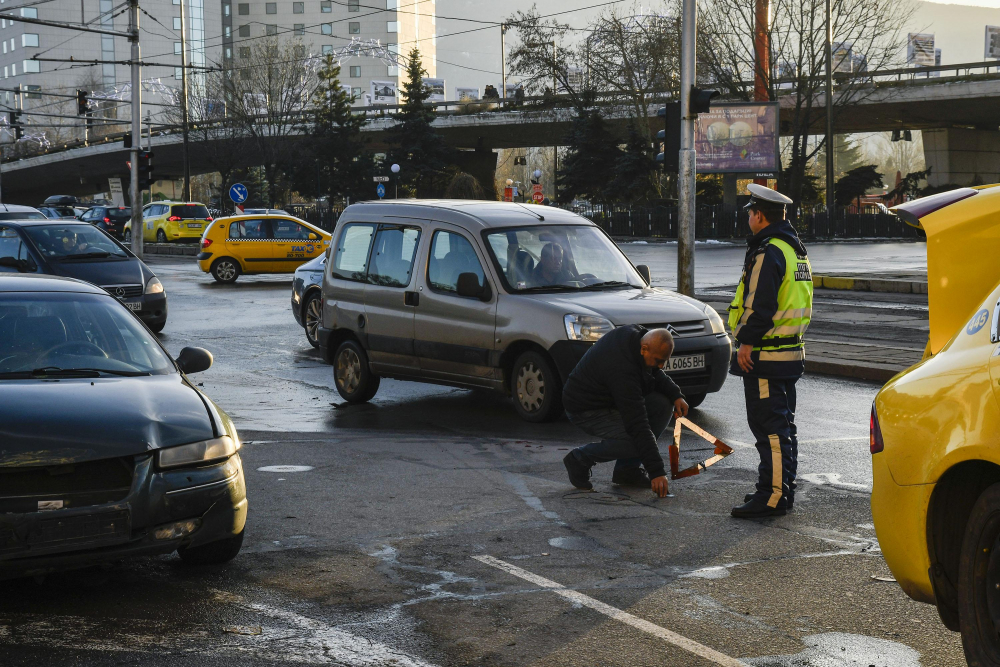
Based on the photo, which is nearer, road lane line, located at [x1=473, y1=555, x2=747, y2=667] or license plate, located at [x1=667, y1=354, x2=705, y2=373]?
road lane line, located at [x1=473, y1=555, x2=747, y2=667]

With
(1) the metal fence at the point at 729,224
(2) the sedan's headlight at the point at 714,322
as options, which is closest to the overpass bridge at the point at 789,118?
(1) the metal fence at the point at 729,224

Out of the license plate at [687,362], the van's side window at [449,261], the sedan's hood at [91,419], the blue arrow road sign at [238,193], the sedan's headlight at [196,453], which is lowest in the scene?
the license plate at [687,362]

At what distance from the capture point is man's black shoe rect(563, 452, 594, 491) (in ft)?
23.0

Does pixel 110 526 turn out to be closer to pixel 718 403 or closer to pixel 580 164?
pixel 718 403

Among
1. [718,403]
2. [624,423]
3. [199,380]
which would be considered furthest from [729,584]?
[199,380]

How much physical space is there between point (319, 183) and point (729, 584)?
68.1 m

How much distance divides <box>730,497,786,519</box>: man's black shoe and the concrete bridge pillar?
182 ft

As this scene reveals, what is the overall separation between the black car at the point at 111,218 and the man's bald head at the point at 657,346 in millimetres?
45104

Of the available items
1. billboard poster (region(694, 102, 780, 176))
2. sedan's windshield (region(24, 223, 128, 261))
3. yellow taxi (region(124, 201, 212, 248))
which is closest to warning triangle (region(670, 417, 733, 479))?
sedan's windshield (region(24, 223, 128, 261))

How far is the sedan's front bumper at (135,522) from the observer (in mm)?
4617

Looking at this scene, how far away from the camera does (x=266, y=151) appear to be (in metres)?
67.8

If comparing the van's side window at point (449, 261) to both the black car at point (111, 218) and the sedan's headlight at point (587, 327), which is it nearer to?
the sedan's headlight at point (587, 327)

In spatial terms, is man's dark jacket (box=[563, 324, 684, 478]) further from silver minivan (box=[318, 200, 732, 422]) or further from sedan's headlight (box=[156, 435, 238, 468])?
sedan's headlight (box=[156, 435, 238, 468])

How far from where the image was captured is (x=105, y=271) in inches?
650
